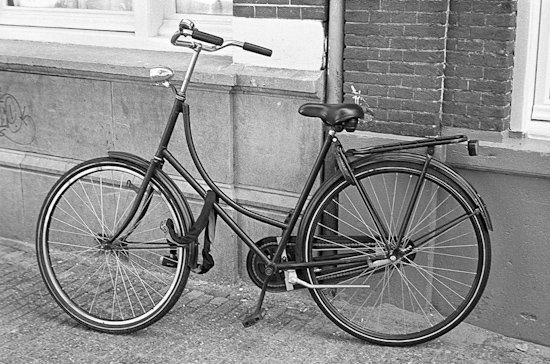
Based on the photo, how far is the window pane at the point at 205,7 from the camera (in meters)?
5.53

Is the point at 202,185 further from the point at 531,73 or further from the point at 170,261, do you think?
the point at 531,73

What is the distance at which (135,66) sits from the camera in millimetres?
5352

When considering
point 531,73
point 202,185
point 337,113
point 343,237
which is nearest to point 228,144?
point 202,185

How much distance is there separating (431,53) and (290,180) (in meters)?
1.18

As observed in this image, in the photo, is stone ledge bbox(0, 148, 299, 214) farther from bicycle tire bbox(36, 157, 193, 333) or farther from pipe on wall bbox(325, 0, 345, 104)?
pipe on wall bbox(325, 0, 345, 104)

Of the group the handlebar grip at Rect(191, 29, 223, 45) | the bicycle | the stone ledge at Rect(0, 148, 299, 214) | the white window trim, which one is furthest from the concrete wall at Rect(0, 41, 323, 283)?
the white window trim

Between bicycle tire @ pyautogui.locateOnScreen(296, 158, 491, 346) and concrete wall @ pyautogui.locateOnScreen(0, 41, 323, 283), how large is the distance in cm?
48

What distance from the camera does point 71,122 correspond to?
578 cm

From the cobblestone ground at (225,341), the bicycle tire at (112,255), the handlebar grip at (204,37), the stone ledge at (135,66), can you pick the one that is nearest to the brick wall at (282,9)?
the stone ledge at (135,66)

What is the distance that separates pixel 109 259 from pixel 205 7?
182 centimetres

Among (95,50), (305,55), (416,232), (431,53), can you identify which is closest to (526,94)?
(431,53)

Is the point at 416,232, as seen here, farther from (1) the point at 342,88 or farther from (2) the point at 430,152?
(1) the point at 342,88

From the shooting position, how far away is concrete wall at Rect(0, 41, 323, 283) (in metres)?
5.00

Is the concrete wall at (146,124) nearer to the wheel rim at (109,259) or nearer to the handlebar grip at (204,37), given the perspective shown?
the wheel rim at (109,259)
